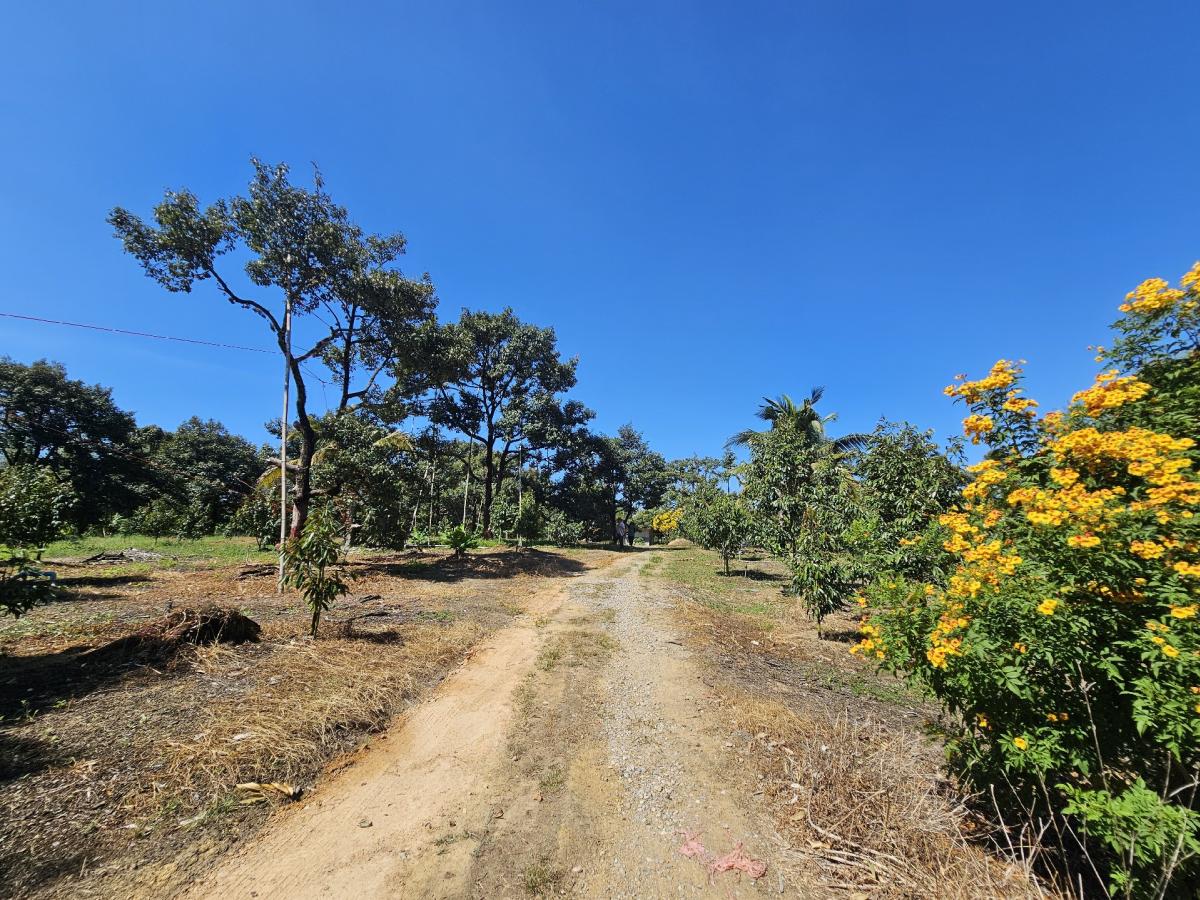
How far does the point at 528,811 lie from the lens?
371cm

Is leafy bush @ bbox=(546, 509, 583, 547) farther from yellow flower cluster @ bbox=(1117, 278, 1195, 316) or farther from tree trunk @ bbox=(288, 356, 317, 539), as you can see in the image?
yellow flower cluster @ bbox=(1117, 278, 1195, 316)

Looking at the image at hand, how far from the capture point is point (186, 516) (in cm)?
2569

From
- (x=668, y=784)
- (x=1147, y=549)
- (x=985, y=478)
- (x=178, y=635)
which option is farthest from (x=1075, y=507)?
(x=178, y=635)

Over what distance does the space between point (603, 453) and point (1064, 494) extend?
1423 inches

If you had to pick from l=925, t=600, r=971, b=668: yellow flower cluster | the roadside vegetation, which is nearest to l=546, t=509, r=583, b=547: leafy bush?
the roadside vegetation

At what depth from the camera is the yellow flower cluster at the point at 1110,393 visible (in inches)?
115

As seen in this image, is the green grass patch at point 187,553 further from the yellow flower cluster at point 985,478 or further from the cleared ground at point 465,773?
the yellow flower cluster at point 985,478

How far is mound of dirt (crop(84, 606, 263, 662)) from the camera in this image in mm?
6004

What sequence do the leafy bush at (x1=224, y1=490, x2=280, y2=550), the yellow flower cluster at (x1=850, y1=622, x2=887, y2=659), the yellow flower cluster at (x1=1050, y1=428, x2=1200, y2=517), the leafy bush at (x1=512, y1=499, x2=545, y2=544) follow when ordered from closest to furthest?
1. the yellow flower cluster at (x1=1050, y1=428, x2=1200, y2=517)
2. the yellow flower cluster at (x1=850, y1=622, x2=887, y2=659)
3. the leafy bush at (x1=224, y1=490, x2=280, y2=550)
4. the leafy bush at (x1=512, y1=499, x2=545, y2=544)

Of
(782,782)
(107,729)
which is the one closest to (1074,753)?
(782,782)

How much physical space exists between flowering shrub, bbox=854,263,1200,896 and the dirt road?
1.89 metres

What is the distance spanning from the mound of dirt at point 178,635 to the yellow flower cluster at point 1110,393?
10.3 metres

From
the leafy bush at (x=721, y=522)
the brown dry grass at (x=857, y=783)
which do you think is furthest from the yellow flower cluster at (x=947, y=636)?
the leafy bush at (x=721, y=522)

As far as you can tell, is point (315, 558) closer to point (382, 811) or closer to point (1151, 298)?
point (382, 811)
